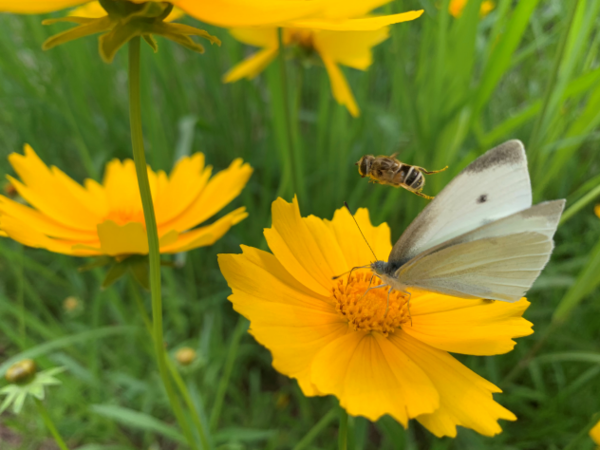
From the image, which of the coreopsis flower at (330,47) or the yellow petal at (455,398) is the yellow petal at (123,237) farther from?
the coreopsis flower at (330,47)

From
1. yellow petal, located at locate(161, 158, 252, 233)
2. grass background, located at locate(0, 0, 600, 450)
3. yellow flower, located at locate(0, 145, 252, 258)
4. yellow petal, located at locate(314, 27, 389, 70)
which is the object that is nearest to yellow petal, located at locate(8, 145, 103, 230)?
yellow flower, located at locate(0, 145, 252, 258)

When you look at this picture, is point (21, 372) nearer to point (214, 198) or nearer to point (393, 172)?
point (214, 198)

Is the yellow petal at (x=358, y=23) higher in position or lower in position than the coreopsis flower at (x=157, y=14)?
lower

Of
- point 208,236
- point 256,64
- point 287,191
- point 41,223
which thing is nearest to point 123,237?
point 208,236

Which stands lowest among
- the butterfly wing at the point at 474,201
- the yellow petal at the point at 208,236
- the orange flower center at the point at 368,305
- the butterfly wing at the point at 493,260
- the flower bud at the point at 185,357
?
the flower bud at the point at 185,357

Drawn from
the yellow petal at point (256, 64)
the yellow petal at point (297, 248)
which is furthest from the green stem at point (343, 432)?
the yellow petal at point (256, 64)

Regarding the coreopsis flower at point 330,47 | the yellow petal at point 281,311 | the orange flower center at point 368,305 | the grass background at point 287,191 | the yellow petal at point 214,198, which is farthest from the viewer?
the coreopsis flower at point 330,47

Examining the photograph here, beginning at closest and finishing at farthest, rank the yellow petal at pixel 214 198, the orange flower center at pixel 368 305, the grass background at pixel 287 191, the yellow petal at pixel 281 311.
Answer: the yellow petal at pixel 281 311 < the orange flower center at pixel 368 305 < the yellow petal at pixel 214 198 < the grass background at pixel 287 191

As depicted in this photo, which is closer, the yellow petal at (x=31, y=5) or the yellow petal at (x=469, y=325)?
the yellow petal at (x=31, y=5)
